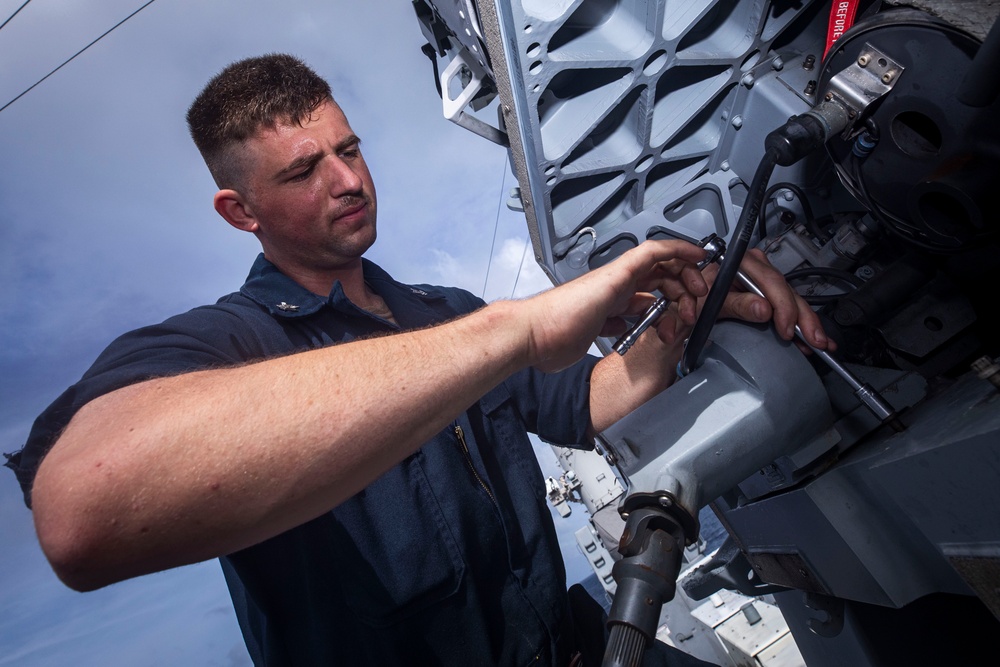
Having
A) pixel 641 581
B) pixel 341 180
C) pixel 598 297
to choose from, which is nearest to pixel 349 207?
pixel 341 180

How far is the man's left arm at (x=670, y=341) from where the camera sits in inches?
52.2

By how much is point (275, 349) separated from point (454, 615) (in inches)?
34.5

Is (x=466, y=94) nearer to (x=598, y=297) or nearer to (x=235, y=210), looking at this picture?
(x=235, y=210)

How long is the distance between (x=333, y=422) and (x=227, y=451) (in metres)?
0.15

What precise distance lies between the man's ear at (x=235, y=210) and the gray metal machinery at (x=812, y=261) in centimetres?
95

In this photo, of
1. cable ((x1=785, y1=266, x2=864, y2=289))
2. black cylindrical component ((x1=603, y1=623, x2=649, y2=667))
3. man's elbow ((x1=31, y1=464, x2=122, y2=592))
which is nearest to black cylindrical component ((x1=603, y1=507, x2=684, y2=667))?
black cylindrical component ((x1=603, y1=623, x2=649, y2=667))

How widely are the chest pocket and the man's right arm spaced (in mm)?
612

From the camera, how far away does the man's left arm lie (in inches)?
52.2

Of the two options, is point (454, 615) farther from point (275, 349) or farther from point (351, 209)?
point (351, 209)

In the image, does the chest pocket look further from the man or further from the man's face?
the man's face

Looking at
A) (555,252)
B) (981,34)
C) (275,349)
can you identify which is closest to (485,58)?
(555,252)

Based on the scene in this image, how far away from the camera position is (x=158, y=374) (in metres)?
0.94

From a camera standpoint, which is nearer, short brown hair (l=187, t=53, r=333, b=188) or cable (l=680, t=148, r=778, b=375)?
→ cable (l=680, t=148, r=778, b=375)

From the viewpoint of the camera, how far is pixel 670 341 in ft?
5.28
